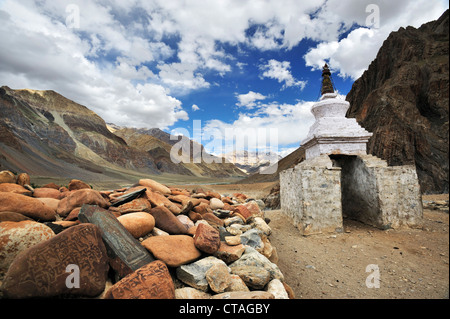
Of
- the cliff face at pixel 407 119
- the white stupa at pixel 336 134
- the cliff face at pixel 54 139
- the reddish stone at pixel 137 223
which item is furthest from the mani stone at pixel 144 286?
the cliff face at pixel 54 139

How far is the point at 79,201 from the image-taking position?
3.21 m

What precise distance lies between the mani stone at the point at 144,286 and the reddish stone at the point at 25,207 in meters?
1.81

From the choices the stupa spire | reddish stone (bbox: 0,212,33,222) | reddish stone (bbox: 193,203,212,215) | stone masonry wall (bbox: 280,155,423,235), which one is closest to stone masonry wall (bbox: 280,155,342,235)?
stone masonry wall (bbox: 280,155,423,235)

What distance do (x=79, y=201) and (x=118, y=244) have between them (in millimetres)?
1446

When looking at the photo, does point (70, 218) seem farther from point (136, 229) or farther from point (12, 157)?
point (12, 157)

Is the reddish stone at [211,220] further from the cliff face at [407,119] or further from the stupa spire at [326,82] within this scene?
the cliff face at [407,119]

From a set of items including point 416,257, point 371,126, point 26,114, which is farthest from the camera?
point 26,114

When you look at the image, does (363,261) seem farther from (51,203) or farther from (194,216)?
(51,203)

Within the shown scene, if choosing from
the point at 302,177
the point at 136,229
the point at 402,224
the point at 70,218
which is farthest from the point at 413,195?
the point at 70,218

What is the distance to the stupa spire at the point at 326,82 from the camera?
6.37 metres

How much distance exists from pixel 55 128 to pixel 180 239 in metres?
55.1

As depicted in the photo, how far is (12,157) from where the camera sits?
984 inches

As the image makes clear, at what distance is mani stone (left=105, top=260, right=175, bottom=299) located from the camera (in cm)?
176
